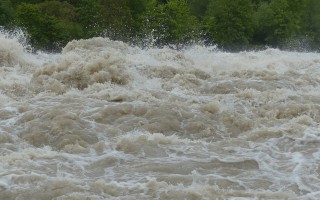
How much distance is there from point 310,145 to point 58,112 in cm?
545

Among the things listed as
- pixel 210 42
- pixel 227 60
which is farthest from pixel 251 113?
pixel 210 42

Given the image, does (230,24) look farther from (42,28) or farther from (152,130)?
(152,130)

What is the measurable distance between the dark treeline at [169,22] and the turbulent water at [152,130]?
11.1 meters

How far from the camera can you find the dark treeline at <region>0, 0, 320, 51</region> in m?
30.0

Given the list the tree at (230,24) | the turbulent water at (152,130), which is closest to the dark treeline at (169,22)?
the tree at (230,24)

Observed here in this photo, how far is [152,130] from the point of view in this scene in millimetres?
11945

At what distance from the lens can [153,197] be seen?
8.54 m

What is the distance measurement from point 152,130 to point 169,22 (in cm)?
2288

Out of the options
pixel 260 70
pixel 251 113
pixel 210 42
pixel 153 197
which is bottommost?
pixel 153 197

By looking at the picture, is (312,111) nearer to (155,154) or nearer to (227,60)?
(155,154)

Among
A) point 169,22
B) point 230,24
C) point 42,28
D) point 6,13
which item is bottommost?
point 42,28

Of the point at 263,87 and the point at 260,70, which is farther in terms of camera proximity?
the point at 260,70

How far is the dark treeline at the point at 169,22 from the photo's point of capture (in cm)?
3005

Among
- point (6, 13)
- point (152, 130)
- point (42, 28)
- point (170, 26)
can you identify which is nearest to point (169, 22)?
point (170, 26)
